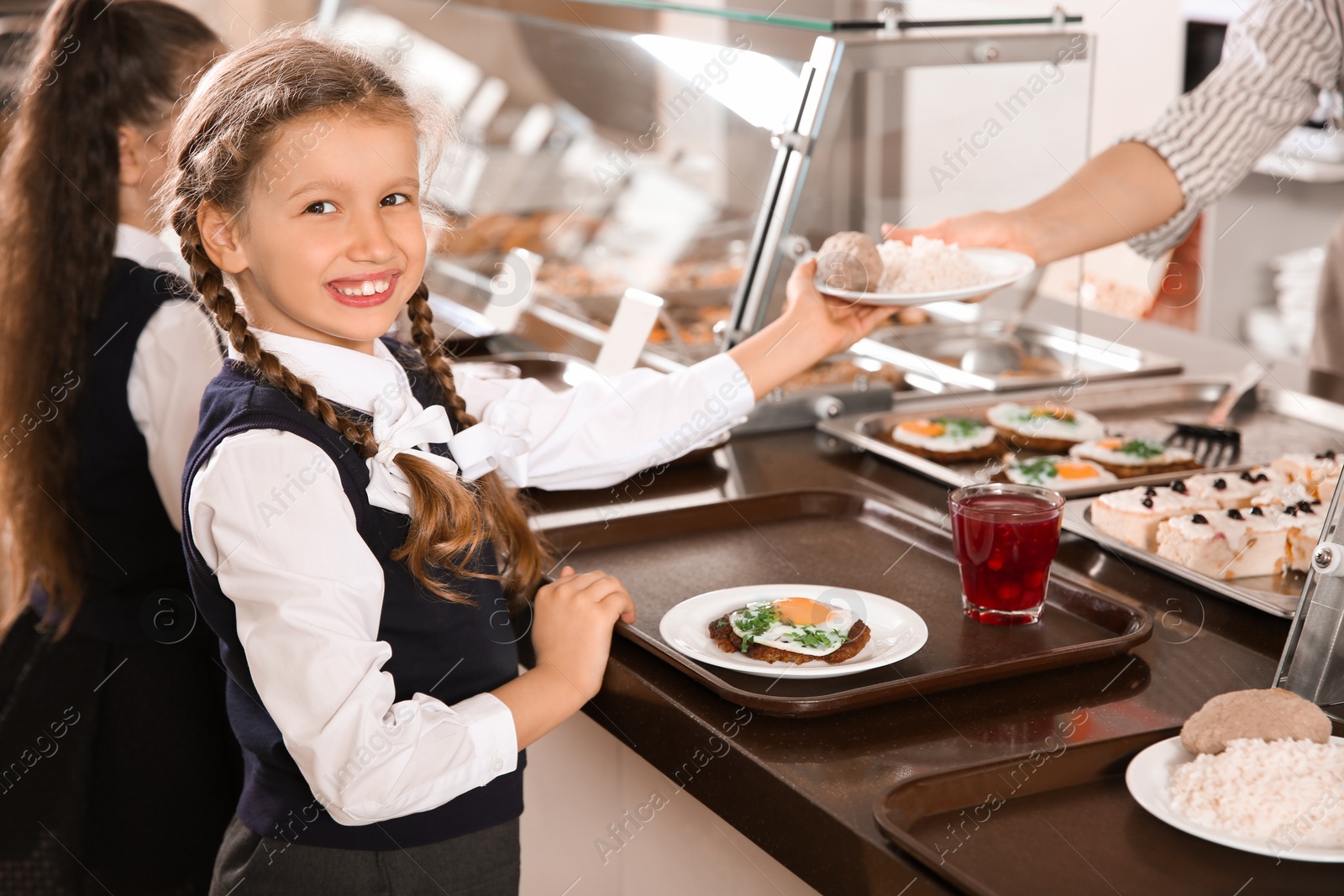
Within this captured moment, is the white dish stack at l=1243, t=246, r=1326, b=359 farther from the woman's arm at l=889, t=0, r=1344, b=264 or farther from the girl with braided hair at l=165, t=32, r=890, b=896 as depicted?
the girl with braided hair at l=165, t=32, r=890, b=896

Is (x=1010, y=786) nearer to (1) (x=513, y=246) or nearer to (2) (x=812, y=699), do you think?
(2) (x=812, y=699)

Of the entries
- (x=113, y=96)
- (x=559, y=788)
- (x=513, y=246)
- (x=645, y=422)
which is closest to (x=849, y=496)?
(x=645, y=422)

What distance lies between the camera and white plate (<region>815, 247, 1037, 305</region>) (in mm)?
1315

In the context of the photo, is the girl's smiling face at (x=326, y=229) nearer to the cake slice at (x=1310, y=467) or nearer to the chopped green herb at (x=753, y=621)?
the chopped green herb at (x=753, y=621)

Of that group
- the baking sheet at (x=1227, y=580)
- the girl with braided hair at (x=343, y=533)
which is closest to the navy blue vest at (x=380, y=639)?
the girl with braided hair at (x=343, y=533)

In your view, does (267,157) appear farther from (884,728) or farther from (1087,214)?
(1087,214)

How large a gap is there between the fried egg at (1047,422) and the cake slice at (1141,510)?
0.95 ft

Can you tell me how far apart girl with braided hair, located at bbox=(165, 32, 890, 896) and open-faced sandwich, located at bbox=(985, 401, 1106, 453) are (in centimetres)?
74

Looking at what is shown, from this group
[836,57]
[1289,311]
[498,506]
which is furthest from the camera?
[1289,311]

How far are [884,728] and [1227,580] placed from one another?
44 centimetres

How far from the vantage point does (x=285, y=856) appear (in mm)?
1029

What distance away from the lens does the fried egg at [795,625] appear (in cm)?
100

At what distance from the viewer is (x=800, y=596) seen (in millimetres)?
1099

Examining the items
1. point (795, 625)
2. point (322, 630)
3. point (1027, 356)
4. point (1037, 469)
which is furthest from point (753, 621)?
point (1027, 356)
